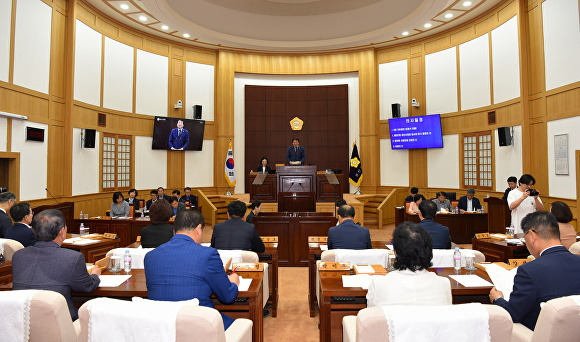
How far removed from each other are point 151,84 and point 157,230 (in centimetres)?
844

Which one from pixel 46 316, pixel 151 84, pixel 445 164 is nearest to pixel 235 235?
pixel 46 316

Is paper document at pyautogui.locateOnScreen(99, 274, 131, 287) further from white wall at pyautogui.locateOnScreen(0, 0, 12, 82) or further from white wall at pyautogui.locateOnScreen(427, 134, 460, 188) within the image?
white wall at pyautogui.locateOnScreen(427, 134, 460, 188)

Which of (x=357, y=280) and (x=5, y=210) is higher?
(x=5, y=210)

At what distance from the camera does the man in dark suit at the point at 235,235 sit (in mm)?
3889

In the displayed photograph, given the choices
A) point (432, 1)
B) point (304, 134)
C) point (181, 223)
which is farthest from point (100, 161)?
point (432, 1)

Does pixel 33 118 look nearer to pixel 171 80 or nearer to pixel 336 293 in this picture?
pixel 171 80

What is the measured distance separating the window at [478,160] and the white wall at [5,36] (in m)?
10.8

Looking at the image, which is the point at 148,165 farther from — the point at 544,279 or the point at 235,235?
the point at 544,279

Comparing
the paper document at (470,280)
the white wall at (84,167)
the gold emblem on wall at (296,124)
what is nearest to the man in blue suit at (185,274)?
the paper document at (470,280)

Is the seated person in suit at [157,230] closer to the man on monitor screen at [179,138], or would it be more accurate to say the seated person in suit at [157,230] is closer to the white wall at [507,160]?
the man on monitor screen at [179,138]

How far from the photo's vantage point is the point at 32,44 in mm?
7422

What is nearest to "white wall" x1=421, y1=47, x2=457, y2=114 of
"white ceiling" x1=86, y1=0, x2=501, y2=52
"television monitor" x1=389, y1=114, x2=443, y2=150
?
"television monitor" x1=389, y1=114, x2=443, y2=150

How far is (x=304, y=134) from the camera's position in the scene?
12.9 m

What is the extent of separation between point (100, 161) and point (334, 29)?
7.43 meters
